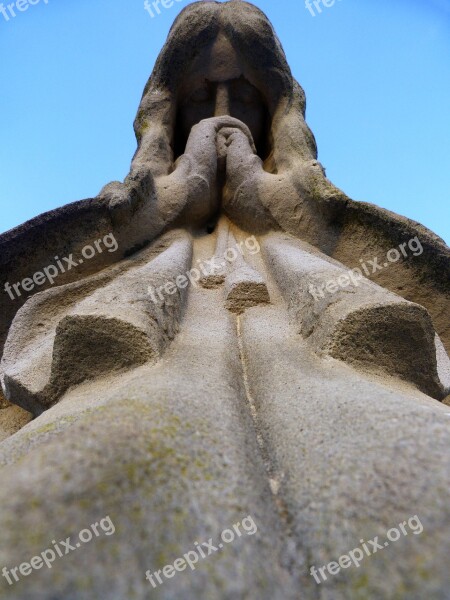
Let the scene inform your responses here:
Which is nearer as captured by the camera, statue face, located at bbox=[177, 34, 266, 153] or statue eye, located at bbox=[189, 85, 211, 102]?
statue face, located at bbox=[177, 34, 266, 153]

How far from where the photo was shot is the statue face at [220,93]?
112 inches

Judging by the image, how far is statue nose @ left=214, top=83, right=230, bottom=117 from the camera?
2.91 metres

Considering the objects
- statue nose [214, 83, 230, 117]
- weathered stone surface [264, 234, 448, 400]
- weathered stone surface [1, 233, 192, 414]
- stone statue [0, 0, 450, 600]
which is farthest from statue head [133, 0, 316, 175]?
weathered stone surface [264, 234, 448, 400]

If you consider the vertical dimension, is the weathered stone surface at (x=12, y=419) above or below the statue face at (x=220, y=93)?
below

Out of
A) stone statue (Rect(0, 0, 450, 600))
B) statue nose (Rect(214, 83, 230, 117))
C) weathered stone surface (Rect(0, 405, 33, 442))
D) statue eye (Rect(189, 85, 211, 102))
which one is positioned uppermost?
statue eye (Rect(189, 85, 211, 102))

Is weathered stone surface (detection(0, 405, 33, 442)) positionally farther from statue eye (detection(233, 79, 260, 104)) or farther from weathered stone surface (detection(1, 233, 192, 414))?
statue eye (detection(233, 79, 260, 104))

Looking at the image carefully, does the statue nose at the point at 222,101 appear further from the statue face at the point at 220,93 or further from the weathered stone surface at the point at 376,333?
the weathered stone surface at the point at 376,333

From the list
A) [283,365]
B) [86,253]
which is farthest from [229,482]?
[86,253]

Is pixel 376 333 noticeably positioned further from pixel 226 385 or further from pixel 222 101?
pixel 222 101

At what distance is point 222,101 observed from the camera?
2.92 m

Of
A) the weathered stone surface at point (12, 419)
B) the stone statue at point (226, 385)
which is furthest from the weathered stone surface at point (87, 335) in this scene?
the weathered stone surface at point (12, 419)

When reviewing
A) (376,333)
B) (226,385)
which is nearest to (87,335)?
(226,385)

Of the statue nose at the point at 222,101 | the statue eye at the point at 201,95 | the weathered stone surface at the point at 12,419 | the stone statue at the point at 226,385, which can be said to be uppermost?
the statue eye at the point at 201,95

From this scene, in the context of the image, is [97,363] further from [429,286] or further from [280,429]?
[429,286]
